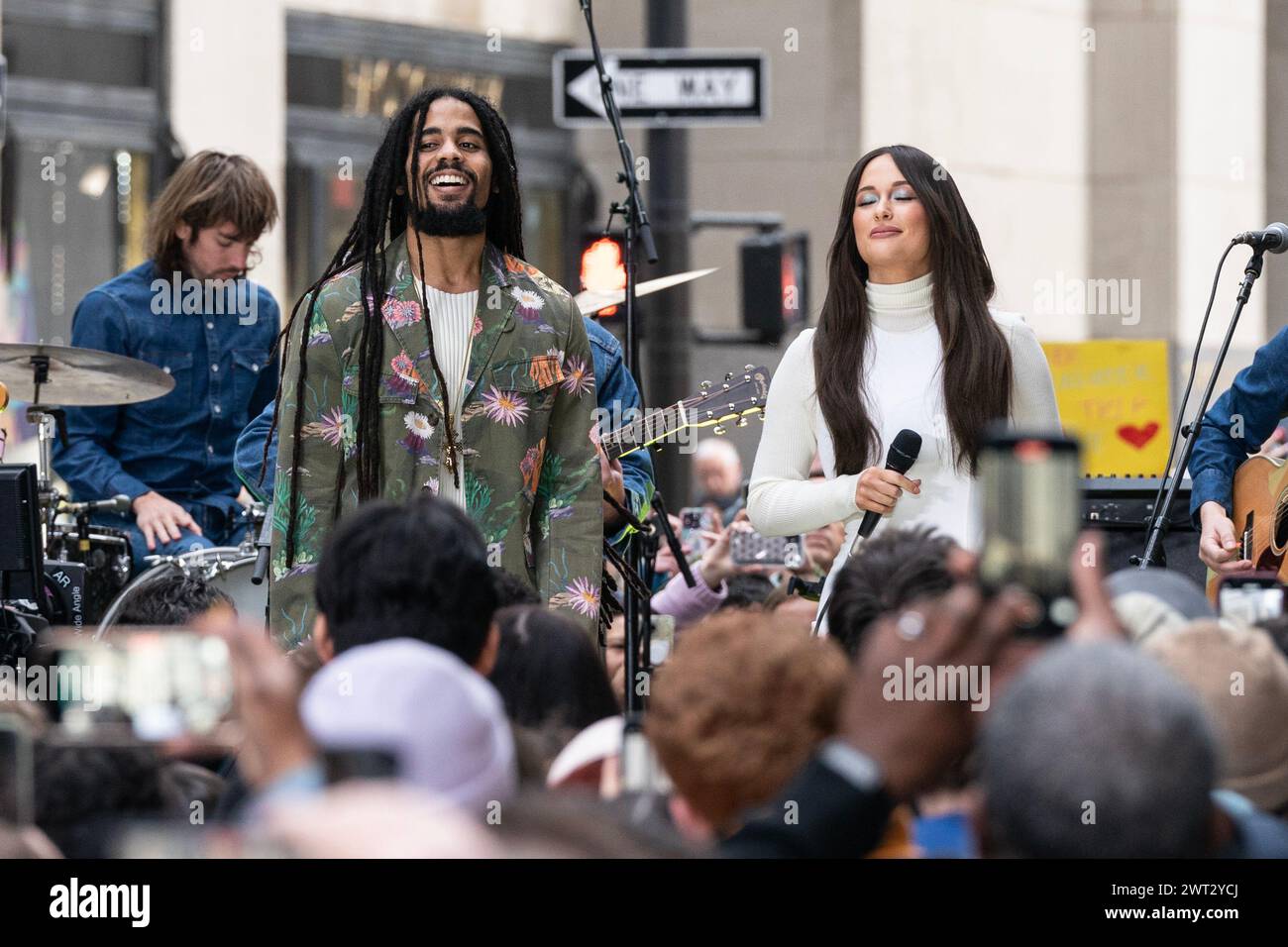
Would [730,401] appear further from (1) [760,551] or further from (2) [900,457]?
(2) [900,457]

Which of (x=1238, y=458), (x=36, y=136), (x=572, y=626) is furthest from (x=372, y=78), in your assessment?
(x=572, y=626)

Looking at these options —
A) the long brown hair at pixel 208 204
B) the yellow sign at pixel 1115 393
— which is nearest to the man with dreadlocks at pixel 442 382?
the long brown hair at pixel 208 204

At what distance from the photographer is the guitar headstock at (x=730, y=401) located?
19.1 feet

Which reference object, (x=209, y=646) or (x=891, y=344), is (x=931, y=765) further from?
(x=891, y=344)

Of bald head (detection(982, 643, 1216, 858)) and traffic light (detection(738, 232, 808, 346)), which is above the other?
traffic light (detection(738, 232, 808, 346))

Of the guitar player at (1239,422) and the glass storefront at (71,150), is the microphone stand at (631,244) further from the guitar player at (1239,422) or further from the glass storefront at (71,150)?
the glass storefront at (71,150)

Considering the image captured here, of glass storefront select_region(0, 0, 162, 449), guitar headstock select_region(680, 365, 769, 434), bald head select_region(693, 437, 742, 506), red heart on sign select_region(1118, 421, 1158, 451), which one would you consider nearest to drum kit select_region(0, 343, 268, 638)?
guitar headstock select_region(680, 365, 769, 434)

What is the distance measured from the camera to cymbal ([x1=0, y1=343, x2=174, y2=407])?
245 inches

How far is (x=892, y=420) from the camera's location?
14.8 ft

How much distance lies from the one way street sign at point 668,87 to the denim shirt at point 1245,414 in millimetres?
3009

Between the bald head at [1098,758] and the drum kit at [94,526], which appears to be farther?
the drum kit at [94,526]

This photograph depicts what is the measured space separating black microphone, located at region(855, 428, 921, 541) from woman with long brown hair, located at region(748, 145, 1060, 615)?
0.05m

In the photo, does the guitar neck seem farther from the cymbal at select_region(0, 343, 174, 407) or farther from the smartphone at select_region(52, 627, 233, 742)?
the smartphone at select_region(52, 627, 233, 742)

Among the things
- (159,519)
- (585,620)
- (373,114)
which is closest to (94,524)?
(159,519)
